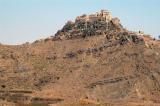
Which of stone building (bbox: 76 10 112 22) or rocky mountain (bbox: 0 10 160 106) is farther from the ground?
stone building (bbox: 76 10 112 22)

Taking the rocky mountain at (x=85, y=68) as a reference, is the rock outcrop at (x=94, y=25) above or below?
above

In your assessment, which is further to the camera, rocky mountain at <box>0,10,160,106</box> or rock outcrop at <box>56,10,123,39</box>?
rock outcrop at <box>56,10,123,39</box>

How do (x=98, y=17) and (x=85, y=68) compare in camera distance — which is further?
(x=98, y=17)

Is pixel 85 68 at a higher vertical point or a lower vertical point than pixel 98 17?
lower

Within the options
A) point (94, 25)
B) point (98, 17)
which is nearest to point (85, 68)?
point (94, 25)

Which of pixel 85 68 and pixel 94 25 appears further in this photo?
pixel 94 25

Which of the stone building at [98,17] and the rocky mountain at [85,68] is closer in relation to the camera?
the rocky mountain at [85,68]

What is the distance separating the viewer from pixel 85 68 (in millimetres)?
169000

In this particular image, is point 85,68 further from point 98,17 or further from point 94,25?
point 98,17

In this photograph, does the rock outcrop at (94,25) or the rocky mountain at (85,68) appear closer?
the rocky mountain at (85,68)

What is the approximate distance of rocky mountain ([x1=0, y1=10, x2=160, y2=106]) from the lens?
151 meters

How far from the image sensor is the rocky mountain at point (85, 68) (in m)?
151

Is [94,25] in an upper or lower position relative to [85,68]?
upper

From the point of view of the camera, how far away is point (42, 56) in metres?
183
